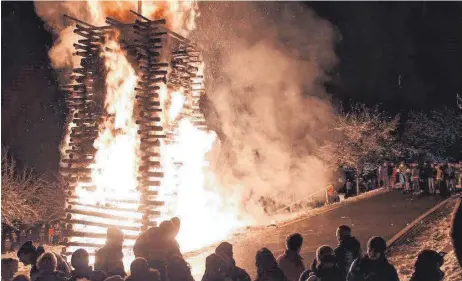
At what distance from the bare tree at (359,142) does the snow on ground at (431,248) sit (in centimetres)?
1452

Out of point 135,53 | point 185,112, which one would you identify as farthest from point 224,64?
point 135,53

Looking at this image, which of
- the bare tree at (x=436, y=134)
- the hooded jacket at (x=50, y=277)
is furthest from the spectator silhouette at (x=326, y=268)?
the bare tree at (x=436, y=134)

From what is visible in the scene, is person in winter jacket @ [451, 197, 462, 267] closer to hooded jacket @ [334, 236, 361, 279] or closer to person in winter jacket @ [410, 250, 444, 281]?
person in winter jacket @ [410, 250, 444, 281]

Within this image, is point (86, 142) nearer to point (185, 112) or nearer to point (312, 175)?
point (185, 112)

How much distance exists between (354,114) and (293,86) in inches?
438

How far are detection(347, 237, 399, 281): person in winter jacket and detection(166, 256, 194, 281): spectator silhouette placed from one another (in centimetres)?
194

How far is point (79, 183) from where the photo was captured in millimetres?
11484

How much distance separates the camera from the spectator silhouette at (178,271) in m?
5.54

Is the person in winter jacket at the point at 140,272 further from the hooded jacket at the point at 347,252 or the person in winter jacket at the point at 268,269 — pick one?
the hooded jacket at the point at 347,252

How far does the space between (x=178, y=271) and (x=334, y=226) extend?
834 cm

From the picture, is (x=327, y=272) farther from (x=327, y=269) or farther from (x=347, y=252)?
(x=347, y=252)

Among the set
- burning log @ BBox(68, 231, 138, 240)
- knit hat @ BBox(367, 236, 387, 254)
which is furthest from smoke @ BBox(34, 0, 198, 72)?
knit hat @ BBox(367, 236, 387, 254)

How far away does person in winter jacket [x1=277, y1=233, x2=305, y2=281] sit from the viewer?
19.4 ft

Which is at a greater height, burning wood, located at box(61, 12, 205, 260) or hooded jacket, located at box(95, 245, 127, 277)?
burning wood, located at box(61, 12, 205, 260)
